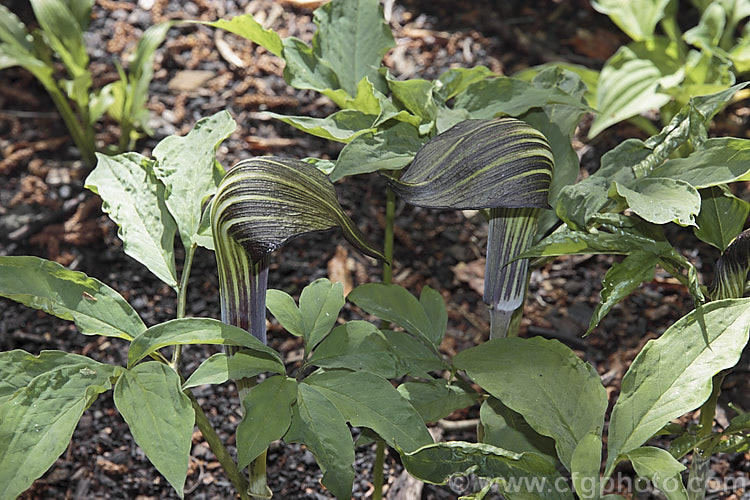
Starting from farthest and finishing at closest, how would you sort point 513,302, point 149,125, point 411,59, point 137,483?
point 411,59, point 149,125, point 137,483, point 513,302

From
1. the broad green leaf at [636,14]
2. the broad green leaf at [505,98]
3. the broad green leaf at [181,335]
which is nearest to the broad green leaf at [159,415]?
the broad green leaf at [181,335]

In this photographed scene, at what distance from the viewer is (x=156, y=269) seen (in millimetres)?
1049

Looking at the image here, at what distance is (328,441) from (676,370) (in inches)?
17.3

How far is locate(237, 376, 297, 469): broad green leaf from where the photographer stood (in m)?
0.89

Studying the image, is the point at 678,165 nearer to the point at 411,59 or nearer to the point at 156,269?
the point at 156,269

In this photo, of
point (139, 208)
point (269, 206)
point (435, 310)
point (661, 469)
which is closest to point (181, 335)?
point (269, 206)

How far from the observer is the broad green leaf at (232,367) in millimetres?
894

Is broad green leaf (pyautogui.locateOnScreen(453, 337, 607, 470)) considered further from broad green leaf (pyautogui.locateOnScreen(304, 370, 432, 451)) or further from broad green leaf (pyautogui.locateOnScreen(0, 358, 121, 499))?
broad green leaf (pyautogui.locateOnScreen(0, 358, 121, 499))

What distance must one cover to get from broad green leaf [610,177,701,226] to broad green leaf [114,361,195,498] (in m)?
0.59

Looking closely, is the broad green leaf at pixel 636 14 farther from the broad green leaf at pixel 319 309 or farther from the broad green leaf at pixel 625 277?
the broad green leaf at pixel 319 309

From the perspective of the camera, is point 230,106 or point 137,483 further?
point 230,106

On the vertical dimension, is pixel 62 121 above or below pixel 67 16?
below

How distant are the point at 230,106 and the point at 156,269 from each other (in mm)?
1275

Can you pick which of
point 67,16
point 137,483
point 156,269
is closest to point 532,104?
point 156,269
